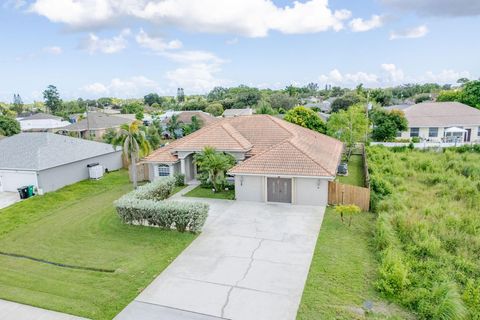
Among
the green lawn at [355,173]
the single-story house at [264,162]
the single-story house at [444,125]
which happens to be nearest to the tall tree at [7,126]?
the single-story house at [264,162]

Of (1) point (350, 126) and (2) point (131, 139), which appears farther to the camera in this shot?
(1) point (350, 126)

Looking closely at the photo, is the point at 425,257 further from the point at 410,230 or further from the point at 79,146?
the point at 79,146

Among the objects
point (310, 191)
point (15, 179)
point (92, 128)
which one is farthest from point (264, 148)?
point (92, 128)

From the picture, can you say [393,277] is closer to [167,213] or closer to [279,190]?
[167,213]

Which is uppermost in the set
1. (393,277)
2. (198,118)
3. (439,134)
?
(198,118)

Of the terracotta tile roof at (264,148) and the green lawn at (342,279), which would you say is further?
the terracotta tile roof at (264,148)

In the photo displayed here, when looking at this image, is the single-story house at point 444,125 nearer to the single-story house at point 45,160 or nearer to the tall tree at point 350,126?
the tall tree at point 350,126
